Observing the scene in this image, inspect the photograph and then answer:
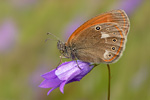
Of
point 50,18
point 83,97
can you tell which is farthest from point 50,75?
point 50,18

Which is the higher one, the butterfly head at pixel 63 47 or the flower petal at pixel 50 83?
the butterfly head at pixel 63 47

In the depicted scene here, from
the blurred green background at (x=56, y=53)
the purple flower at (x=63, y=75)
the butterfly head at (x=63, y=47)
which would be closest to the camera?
the purple flower at (x=63, y=75)

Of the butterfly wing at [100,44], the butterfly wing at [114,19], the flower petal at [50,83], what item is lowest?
the flower petal at [50,83]

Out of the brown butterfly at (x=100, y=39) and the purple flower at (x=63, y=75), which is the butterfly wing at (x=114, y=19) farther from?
the purple flower at (x=63, y=75)

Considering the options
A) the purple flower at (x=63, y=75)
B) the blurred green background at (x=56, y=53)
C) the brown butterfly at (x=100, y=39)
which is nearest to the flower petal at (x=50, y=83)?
the purple flower at (x=63, y=75)

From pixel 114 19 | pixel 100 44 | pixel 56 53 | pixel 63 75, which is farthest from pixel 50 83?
pixel 56 53

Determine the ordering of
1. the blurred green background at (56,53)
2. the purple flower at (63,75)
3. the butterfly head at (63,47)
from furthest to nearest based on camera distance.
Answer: the blurred green background at (56,53) → the butterfly head at (63,47) → the purple flower at (63,75)

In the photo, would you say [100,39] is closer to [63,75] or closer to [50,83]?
[63,75]
